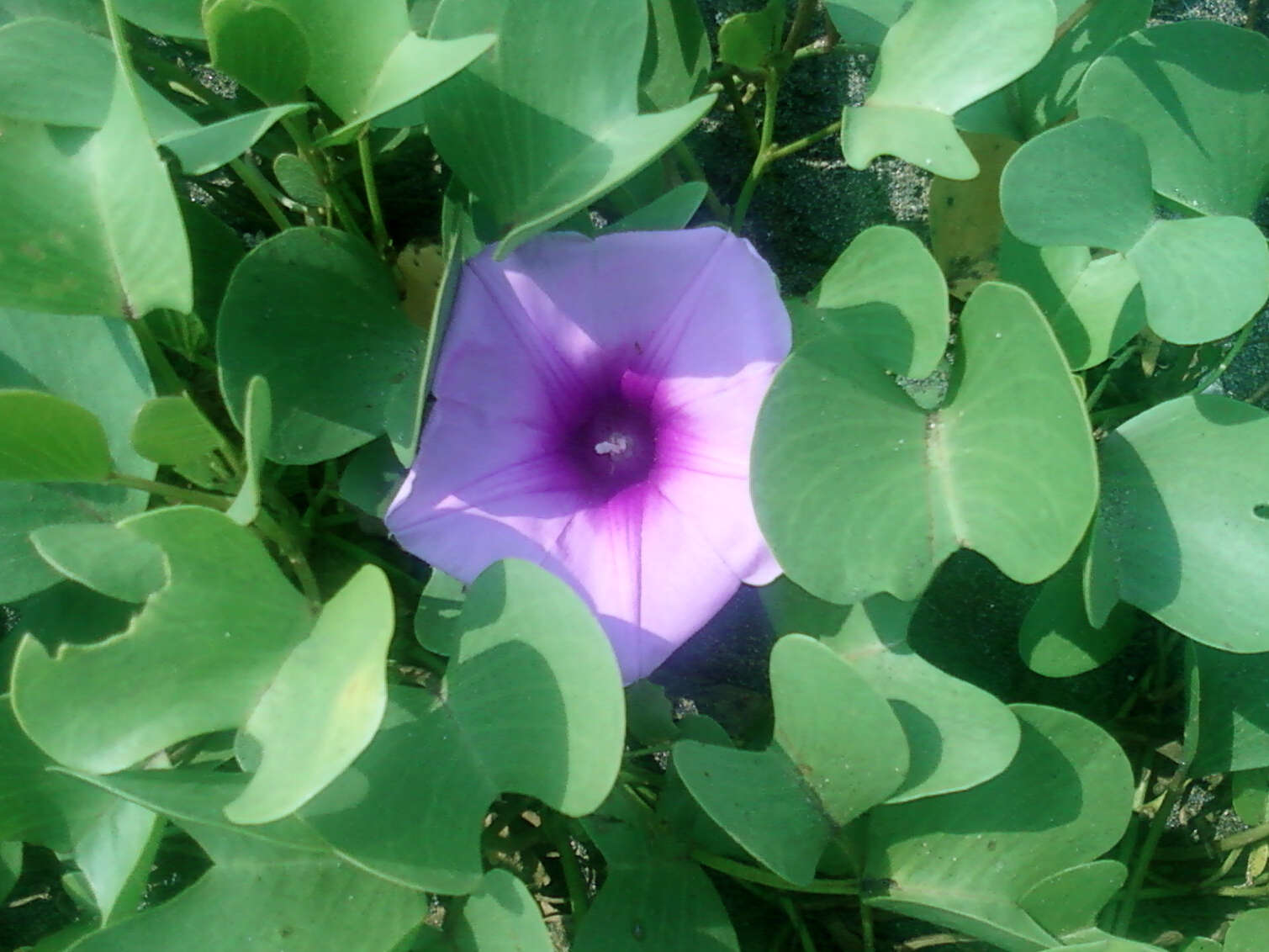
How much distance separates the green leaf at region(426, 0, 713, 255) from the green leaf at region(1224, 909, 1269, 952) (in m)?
0.60

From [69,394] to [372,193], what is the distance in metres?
0.22

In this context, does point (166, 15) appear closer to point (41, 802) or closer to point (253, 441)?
point (253, 441)

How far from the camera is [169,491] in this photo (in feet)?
2.19

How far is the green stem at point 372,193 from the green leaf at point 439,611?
8.4 inches

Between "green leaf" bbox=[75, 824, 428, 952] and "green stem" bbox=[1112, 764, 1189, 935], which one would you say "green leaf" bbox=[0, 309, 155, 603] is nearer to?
"green leaf" bbox=[75, 824, 428, 952]

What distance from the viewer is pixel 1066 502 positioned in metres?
0.57

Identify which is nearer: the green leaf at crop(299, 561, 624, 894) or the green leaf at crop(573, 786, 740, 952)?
the green leaf at crop(299, 561, 624, 894)

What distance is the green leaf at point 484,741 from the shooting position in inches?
22.0

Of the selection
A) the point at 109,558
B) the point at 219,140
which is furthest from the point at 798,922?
the point at 219,140

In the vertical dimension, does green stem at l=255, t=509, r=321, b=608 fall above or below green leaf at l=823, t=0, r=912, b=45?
below

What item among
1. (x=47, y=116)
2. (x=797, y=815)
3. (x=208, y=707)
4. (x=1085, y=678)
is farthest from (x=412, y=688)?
(x=1085, y=678)

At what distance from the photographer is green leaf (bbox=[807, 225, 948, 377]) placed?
65cm

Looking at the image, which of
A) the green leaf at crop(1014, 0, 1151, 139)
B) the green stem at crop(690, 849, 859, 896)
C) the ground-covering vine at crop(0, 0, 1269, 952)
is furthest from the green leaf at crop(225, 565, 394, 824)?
the green leaf at crop(1014, 0, 1151, 139)

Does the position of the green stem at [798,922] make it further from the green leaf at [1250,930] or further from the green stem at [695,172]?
the green stem at [695,172]
